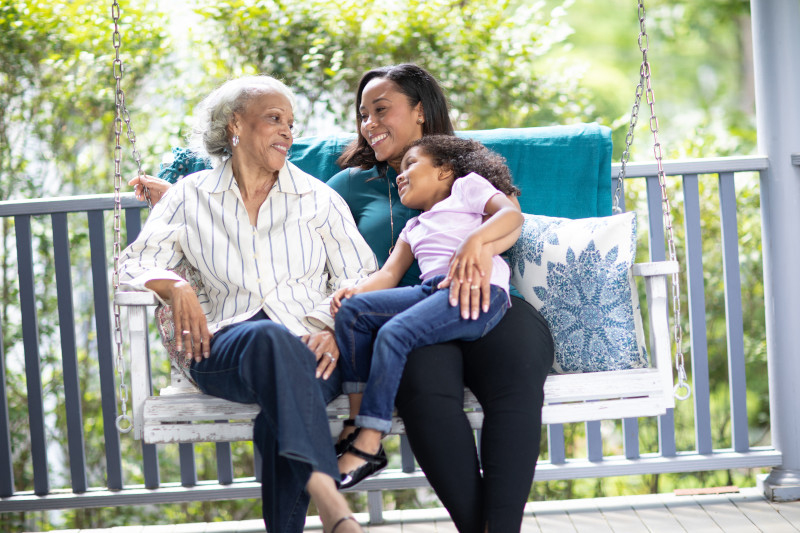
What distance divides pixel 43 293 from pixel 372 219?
255 centimetres

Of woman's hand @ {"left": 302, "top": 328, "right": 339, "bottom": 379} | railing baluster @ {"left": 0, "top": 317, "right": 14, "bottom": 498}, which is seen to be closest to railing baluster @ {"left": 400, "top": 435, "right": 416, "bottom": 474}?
woman's hand @ {"left": 302, "top": 328, "right": 339, "bottom": 379}

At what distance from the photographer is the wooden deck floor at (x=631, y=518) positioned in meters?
2.50

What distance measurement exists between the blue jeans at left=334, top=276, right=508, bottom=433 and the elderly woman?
2.4 inches

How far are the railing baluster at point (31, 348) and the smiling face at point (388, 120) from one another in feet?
3.88

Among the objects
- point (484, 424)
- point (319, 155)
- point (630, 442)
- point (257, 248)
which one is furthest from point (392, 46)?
point (484, 424)

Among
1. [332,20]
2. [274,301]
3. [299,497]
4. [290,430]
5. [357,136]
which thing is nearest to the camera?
[290,430]

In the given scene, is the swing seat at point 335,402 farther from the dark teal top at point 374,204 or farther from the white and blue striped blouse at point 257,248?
the dark teal top at point 374,204

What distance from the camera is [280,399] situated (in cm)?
178

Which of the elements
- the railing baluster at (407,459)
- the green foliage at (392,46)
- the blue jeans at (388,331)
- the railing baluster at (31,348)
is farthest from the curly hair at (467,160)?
→ the green foliage at (392,46)

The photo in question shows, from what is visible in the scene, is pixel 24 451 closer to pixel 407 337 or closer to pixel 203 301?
pixel 203 301

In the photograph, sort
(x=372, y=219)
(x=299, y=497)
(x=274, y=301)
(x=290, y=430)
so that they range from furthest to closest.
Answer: (x=372, y=219)
(x=274, y=301)
(x=299, y=497)
(x=290, y=430)

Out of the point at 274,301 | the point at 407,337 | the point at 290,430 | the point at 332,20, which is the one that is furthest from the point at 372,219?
the point at 332,20

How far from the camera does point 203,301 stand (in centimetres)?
227

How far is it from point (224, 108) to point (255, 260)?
462 mm
